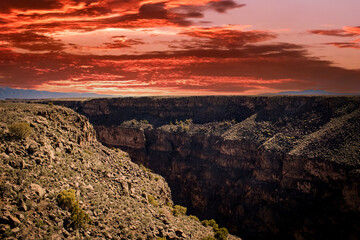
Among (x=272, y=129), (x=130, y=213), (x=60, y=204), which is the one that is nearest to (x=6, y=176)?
(x=60, y=204)

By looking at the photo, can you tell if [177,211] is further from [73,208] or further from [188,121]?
[188,121]

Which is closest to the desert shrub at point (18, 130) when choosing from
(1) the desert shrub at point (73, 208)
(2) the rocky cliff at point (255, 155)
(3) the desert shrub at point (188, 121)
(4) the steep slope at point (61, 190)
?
(4) the steep slope at point (61, 190)

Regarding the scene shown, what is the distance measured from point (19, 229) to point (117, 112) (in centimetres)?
9444

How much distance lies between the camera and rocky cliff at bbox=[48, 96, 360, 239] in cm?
5103

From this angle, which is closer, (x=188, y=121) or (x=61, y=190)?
(x=61, y=190)

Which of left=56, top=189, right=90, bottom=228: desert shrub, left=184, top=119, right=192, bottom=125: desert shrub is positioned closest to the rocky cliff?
left=184, top=119, right=192, bottom=125: desert shrub

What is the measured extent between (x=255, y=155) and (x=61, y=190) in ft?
185

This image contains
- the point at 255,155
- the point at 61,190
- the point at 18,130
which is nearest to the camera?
the point at 61,190

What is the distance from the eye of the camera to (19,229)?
51.2 feet

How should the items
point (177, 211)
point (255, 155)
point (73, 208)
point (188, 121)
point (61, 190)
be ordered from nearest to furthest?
point (73, 208), point (61, 190), point (177, 211), point (255, 155), point (188, 121)

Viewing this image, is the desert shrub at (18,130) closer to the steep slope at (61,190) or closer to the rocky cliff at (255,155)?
the steep slope at (61,190)

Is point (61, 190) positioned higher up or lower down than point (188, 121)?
lower down

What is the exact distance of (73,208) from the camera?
2027cm

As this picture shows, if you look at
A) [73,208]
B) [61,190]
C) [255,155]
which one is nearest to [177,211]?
[61,190]
